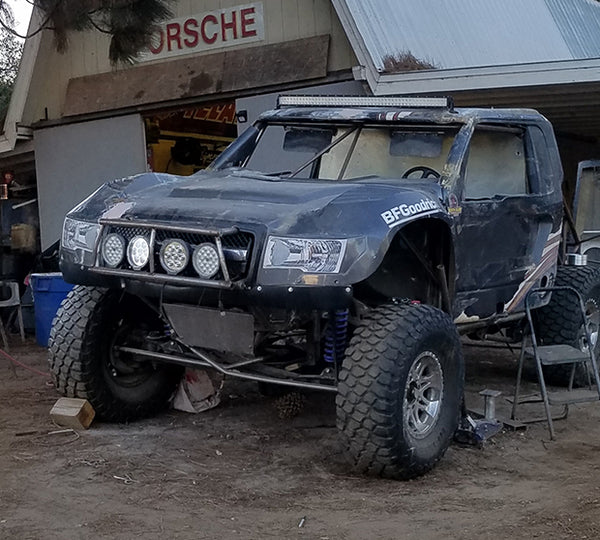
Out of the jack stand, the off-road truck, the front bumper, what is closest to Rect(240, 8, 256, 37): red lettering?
the off-road truck

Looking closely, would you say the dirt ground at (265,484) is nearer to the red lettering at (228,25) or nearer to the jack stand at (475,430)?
the jack stand at (475,430)

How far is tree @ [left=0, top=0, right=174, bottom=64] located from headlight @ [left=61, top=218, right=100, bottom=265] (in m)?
3.08

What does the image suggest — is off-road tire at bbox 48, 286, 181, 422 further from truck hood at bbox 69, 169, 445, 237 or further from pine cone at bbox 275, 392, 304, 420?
pine cone at bbox 275, 392, 304, 420

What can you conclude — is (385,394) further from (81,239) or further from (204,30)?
(204,30)


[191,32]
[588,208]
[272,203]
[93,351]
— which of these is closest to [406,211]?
[272,203]

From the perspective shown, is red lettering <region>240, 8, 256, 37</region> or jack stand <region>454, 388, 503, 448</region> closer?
jack stand <region>454, 388, 503, 448</region>

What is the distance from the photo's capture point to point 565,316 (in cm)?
753

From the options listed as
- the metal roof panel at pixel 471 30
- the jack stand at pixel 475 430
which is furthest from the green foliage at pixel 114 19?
the jack stand at pixel 475 430

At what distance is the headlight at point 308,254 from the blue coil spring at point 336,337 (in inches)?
23.0

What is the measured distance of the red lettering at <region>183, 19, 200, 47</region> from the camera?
11.0 meters

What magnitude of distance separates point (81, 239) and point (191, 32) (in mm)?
5913

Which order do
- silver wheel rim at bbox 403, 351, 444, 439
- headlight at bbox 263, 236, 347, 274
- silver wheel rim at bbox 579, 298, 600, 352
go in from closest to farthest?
headlight at bbox 263, 236, 347, 274, silver wheel rim at bbox 403, 351, 444, 439, silver wheel rim at bbox 579, 298, 600, 352

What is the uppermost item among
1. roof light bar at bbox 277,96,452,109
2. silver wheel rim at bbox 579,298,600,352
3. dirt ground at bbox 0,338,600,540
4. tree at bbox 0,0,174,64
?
tree at bbox 0,0,174,64

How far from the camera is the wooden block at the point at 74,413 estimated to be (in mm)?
6008
